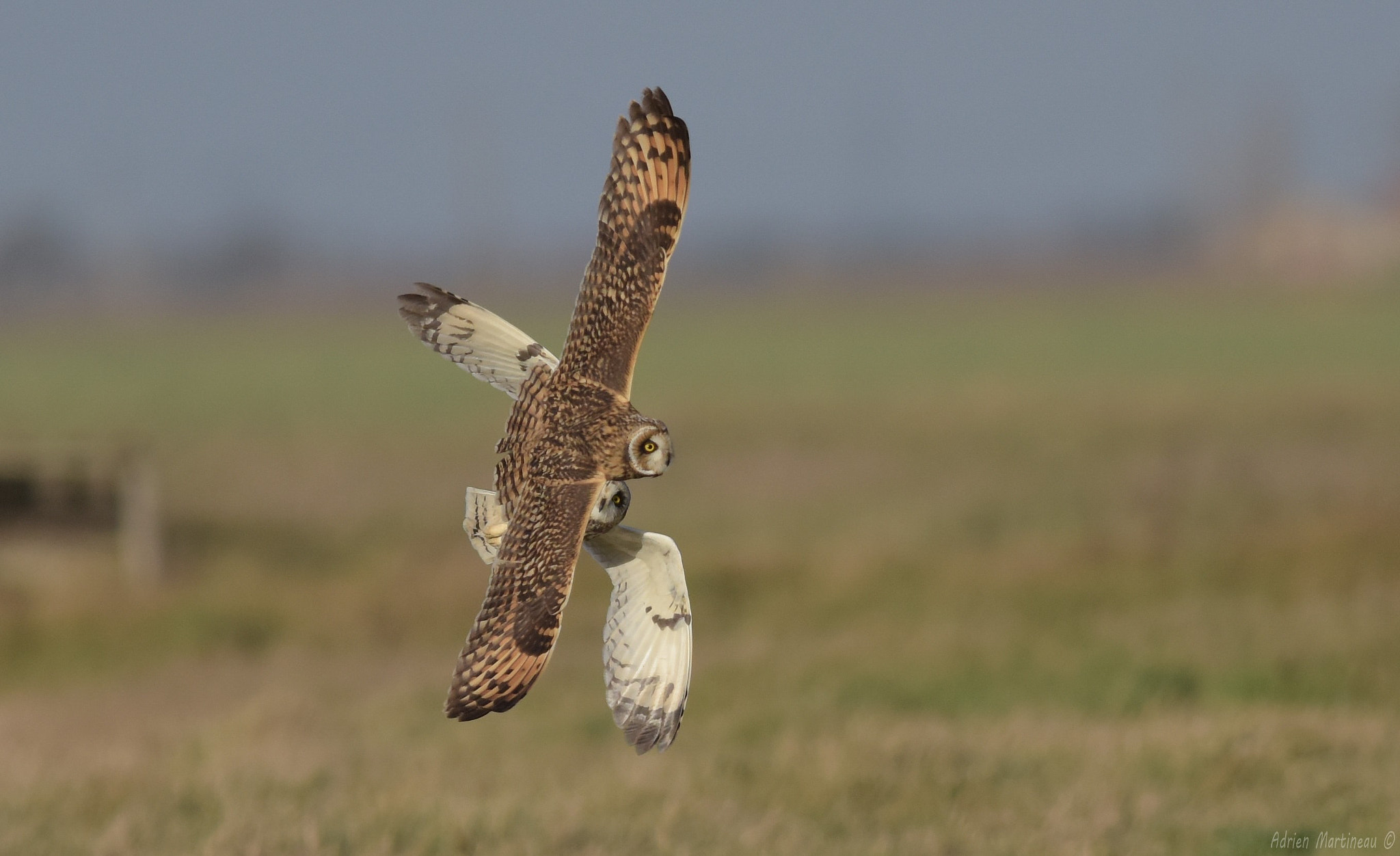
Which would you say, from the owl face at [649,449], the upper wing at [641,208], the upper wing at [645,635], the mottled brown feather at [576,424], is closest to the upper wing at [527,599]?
the mottled brown feather at [576,424]

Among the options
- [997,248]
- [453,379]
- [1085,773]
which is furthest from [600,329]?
[997,248]

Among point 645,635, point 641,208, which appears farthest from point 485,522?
point 641,208

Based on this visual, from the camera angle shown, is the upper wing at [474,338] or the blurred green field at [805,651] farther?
the blurred green field at [805,651]

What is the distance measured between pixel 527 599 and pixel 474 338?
37.6 inches

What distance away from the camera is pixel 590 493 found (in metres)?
3.88

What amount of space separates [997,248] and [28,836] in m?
160

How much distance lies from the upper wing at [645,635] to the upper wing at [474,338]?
496mm

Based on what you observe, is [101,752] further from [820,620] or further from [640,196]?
[820,620]

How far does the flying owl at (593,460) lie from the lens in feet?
12.6

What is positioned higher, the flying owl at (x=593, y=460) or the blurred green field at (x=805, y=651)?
the flying owl at (x=593, y=460)

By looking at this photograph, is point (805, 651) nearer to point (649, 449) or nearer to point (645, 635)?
point (645, 635)
